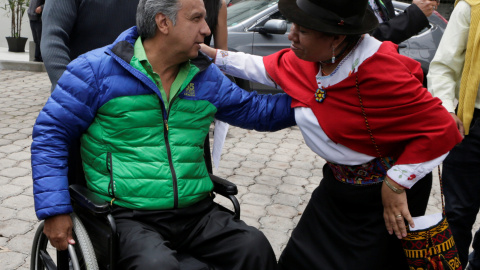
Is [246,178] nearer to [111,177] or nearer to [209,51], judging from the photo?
[209,51]

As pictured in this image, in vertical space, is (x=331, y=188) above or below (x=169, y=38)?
below

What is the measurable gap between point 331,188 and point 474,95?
1.13 metres

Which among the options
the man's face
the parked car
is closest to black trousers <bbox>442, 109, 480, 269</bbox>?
the man's face

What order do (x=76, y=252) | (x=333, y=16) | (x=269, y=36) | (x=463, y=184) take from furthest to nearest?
(x=269, y=36) → (x=463, y=184) → (x=76, y=252) → (x=333, y=16)

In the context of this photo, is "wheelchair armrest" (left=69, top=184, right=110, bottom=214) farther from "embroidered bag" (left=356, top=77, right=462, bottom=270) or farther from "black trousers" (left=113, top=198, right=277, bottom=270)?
"embroidered bag" (left=356, top=77, right=462, bottom=270)

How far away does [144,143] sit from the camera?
2625 mm

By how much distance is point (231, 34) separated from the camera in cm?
794

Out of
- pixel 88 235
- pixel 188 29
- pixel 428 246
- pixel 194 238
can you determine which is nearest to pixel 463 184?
pixel 428 246

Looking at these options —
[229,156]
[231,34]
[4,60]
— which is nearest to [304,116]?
[229,156]

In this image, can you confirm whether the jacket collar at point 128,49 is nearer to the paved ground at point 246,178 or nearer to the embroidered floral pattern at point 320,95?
the embroidered floral pattern at point 320,95

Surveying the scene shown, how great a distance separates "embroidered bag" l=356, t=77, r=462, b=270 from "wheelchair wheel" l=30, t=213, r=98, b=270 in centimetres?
117

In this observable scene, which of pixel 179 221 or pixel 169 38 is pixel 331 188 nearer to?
pixel 179 221

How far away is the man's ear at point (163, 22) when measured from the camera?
2.62 m

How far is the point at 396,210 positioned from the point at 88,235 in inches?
49.2
